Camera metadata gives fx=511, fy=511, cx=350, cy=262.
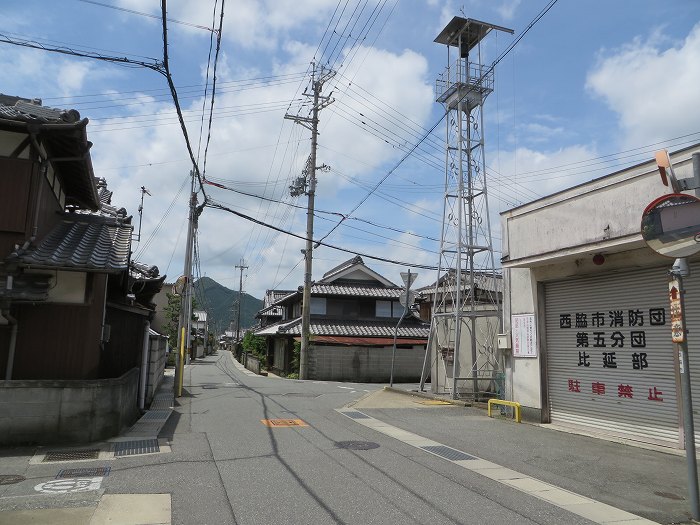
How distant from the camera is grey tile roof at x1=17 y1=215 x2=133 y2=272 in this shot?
28.7 feet

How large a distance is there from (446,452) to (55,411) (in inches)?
266

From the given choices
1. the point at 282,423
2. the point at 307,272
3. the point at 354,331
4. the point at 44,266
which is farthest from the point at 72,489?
the point at 354,331

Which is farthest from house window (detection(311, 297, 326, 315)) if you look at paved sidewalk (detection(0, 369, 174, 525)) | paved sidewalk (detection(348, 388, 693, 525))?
paved sidewalk (detection(0, 369, 174, 525))

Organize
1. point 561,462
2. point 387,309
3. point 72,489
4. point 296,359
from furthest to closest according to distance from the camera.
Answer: point 387,309
point 296,359
point 561,462
point 72,489

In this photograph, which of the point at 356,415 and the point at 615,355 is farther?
the point at 356,415

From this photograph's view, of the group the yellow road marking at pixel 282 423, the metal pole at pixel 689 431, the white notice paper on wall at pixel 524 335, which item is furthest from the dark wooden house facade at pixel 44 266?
the white notice paper on wall at pixel 524 335

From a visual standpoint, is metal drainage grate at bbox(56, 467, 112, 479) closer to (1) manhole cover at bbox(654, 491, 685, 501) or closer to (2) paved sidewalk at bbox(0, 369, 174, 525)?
(2) paved sidewalk at bbox(0, 369, 174, 525)

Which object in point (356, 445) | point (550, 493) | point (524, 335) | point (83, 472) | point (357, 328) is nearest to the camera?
point (550, 493)

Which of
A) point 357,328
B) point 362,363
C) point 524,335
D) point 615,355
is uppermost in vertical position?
point 357,328

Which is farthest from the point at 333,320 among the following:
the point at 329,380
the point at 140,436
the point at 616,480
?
the point at 616,480

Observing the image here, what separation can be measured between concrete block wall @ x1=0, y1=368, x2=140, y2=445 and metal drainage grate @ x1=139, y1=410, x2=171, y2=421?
284 cm

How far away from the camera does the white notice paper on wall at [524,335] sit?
1235 centimetres

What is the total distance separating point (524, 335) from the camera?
12.6 meters

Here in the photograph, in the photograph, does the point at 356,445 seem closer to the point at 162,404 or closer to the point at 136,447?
the point at 136,447
